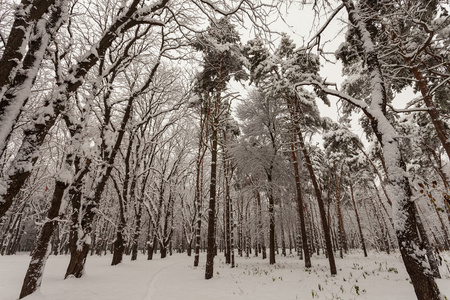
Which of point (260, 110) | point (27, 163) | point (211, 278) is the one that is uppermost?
point (260, 110)

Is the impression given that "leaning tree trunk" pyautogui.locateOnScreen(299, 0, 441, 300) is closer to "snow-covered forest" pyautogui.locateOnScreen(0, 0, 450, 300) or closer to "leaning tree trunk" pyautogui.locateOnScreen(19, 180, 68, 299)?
"snow-covered forest" pyautogui.locateOnScreen(0, 0, 450, 300)

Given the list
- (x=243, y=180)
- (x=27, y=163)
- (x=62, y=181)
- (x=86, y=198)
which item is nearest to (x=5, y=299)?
(x=62, y=181)

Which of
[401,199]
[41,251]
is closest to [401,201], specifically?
[401,199]

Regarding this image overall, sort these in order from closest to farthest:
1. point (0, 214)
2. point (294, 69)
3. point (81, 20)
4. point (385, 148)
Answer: point (0, 214)
point (385, 148)
point (81, 20)
point (294, 69)

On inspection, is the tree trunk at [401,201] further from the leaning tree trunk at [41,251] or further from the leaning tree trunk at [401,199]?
the leaning tree trunk at [41,251]

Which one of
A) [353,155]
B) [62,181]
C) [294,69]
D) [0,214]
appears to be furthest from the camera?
[353,155]

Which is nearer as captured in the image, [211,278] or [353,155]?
[211,278]

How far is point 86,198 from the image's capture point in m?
8.18

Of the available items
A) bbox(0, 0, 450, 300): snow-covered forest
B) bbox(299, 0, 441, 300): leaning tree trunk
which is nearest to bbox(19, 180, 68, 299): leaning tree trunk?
bbox(0, 0, 450, 300): snow-covered forest

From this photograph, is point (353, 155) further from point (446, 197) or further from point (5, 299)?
point (5, 299)

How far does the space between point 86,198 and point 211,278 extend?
19.7ft

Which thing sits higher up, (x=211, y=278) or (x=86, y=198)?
(x=86, y=198)

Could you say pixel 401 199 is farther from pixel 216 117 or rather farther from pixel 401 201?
pixel 216 117

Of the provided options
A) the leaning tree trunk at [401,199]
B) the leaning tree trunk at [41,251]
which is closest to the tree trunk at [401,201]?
the leaning tree trunk at [401,199]
